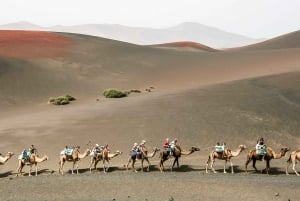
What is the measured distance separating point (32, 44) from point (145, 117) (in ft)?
169

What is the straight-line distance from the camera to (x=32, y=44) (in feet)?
275

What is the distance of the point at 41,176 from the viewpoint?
2603 centimetres

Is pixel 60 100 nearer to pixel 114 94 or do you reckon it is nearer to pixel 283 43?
pixel 114 94

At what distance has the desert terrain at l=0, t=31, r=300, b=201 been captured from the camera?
21.9 meters

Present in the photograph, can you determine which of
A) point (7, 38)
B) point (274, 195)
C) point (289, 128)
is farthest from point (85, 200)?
point (7, 38)

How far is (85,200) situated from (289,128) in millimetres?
19188

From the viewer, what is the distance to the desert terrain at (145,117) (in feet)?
71.8

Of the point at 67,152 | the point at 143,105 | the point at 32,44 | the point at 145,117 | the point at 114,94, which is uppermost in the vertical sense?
the point at 32,44

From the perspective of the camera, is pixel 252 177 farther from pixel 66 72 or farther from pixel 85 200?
pixel 66 72

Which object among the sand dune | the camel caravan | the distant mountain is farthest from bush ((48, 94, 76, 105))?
the distant mountain

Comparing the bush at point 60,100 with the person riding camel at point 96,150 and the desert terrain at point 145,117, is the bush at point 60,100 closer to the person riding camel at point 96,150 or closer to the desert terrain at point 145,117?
the desert terrain at point 145,117

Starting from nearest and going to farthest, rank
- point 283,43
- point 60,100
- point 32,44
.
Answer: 1. point 60,100
2. point 32,44
3. point 283,43

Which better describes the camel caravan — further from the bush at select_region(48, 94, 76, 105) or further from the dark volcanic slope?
the dark volcanic slope

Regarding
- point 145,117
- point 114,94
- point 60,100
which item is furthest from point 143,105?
point 60,100
